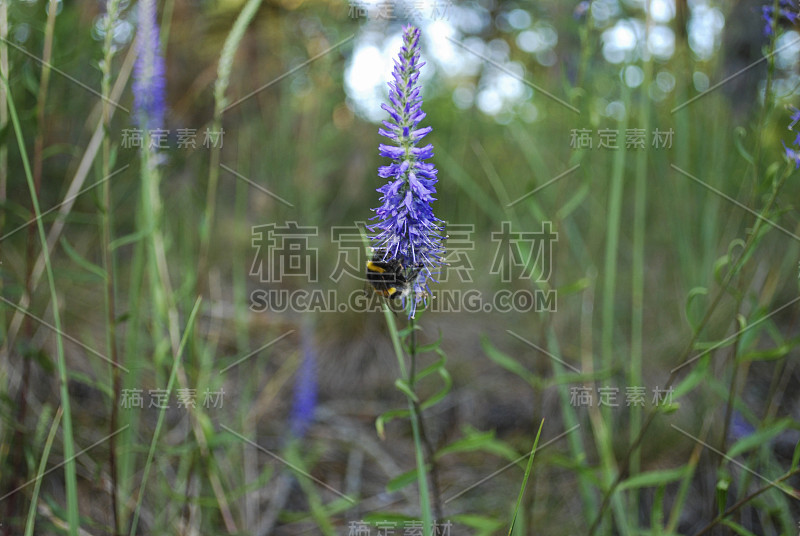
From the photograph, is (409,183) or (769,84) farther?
(769,84)

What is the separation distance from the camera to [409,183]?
1281mm

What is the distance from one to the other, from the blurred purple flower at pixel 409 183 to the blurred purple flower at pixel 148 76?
118 centimetres

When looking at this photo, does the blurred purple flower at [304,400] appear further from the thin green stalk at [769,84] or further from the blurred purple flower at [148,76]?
the thin green stalk at [769,84]

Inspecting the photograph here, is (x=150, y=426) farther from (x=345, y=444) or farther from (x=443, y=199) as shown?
(x=443, y=199)

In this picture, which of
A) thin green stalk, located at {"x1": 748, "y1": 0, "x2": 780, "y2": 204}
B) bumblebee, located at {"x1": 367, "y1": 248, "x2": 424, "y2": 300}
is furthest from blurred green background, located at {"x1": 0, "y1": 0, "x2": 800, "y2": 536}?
bumblebee, located at {"x1": 367, "y1": 248, "x2": 424, "y2": 300}

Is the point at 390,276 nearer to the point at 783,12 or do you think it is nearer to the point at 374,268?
the point at 374,268

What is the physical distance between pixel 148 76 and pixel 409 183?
1.45 m

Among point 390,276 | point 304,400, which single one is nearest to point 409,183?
point 390,276

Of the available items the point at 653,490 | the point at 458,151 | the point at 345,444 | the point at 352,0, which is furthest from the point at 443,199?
the point at 653,490

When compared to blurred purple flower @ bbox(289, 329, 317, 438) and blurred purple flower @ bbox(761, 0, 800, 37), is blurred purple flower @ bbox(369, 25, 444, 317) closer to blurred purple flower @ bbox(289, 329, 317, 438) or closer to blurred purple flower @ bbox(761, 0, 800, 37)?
blurred purple flower @ bbox(761, 0, 800, 37)

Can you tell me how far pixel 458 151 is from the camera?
4.62 meters

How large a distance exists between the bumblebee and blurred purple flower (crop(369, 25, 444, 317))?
0.9 inches

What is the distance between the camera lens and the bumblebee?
140cm

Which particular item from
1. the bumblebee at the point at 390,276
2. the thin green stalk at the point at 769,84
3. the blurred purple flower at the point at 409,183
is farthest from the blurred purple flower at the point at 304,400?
the thin green stalk at the point at 769,84
